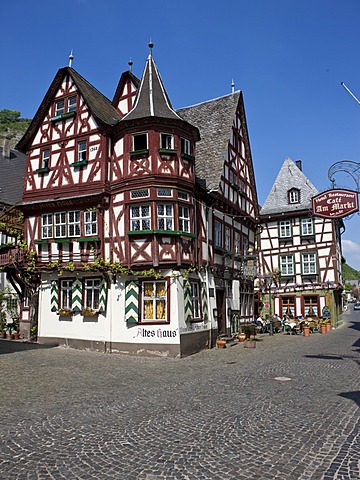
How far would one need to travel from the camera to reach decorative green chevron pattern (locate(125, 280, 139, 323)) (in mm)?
17455

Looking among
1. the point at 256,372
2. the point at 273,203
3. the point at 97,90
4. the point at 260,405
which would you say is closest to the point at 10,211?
the point at 97,90

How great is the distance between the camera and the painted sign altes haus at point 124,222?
17.6 metres

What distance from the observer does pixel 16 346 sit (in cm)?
1916

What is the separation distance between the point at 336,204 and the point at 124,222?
8.49m

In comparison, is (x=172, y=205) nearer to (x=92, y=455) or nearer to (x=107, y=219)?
(x=107, y=219)

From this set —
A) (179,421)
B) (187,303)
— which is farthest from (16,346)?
(179,421)

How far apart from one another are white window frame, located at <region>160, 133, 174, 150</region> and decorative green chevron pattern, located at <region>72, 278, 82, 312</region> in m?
7.03

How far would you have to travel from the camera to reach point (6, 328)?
2456cm

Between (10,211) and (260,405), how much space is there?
17319 millimetres

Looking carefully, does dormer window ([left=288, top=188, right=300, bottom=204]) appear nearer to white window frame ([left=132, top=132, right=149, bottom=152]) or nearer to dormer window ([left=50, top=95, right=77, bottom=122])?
white window frame ([left=132, top=132, right=149, bottom=152])

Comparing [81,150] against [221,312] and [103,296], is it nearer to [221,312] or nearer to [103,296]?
[103,296]

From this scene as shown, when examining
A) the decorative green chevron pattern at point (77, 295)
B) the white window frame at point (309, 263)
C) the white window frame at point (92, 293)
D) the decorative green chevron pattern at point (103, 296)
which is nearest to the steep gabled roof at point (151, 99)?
the decorative green chevron pattern at point (103, 296)

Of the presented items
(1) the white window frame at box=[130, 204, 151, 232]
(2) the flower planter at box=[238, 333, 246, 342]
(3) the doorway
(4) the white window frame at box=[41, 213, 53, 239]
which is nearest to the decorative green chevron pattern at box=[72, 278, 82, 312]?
(4) the white window frame at box=[41, 213, 53, 239]

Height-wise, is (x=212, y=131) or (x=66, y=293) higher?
(x=212, y=131)
